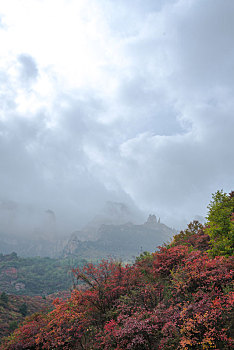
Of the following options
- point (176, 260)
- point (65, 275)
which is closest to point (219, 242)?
point (176, 260)

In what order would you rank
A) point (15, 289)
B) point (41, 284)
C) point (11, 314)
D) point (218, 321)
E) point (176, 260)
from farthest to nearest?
point (41, 284), point (15, 289), point (11, 314), point (176, 260), point (218, 321)

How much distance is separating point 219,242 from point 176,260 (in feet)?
9.33

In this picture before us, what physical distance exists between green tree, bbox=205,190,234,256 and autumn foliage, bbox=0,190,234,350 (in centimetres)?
94

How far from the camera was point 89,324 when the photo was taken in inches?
389

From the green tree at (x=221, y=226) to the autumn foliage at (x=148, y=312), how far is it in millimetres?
944

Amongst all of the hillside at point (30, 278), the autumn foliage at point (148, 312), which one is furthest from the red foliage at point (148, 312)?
the hillside at point (30, 278)

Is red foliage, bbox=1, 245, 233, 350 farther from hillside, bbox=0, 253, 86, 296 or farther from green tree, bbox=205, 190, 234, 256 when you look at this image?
hillside, bbox=0, 253, 86, 296

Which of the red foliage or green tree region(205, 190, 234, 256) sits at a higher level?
green tree region(205, 190, 234, 256)

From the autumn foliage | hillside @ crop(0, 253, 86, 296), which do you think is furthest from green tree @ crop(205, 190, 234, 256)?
hillside @ crop(0, 253, 86, 296)

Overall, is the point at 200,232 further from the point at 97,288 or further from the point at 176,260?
the point at 97,288

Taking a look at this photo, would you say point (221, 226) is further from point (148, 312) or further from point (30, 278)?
point (30, 278)

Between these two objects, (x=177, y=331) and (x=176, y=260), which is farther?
(x=176, y=260)

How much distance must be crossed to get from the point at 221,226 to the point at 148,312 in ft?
26.8

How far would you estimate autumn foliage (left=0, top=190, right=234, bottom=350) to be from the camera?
6.44 m
